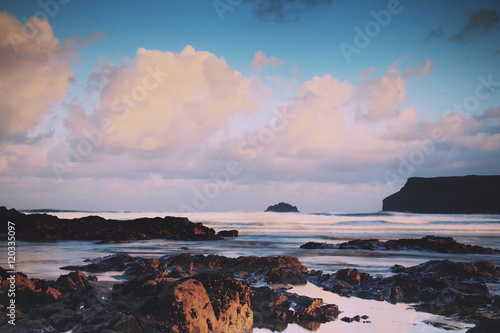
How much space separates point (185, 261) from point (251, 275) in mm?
2945

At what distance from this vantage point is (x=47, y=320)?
22.4ft

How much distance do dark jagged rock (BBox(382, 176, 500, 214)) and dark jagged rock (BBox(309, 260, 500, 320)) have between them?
10182cm

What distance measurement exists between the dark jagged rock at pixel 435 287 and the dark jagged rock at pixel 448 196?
101816 mm

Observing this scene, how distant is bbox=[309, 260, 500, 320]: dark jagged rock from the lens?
28.4 feet

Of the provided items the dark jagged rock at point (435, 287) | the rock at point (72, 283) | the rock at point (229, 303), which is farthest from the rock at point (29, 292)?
the dark jagged rock at point (435, 287)

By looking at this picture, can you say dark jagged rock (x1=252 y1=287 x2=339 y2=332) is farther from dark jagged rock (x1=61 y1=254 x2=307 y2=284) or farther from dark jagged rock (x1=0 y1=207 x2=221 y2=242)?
dark jagged rock (x1=0 y1=207 x2=221 y2=242)

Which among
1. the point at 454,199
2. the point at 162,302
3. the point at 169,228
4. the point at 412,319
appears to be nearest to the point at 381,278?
the point at 412,319

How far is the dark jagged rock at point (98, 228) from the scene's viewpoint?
28.4 metres

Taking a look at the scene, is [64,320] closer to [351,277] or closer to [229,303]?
[229,303]

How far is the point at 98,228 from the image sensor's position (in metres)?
29.8

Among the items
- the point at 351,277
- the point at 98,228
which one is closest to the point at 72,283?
the point at 351,277

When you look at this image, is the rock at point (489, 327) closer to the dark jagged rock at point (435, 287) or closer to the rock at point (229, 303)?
the dark jagged rock at point (435, 287)

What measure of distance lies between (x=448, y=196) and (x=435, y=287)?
11597cm

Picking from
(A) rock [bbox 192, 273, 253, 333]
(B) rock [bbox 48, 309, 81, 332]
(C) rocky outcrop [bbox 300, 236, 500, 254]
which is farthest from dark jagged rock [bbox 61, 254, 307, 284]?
(C) rocky outcrop [bbox 300, 236, 500, 254]
